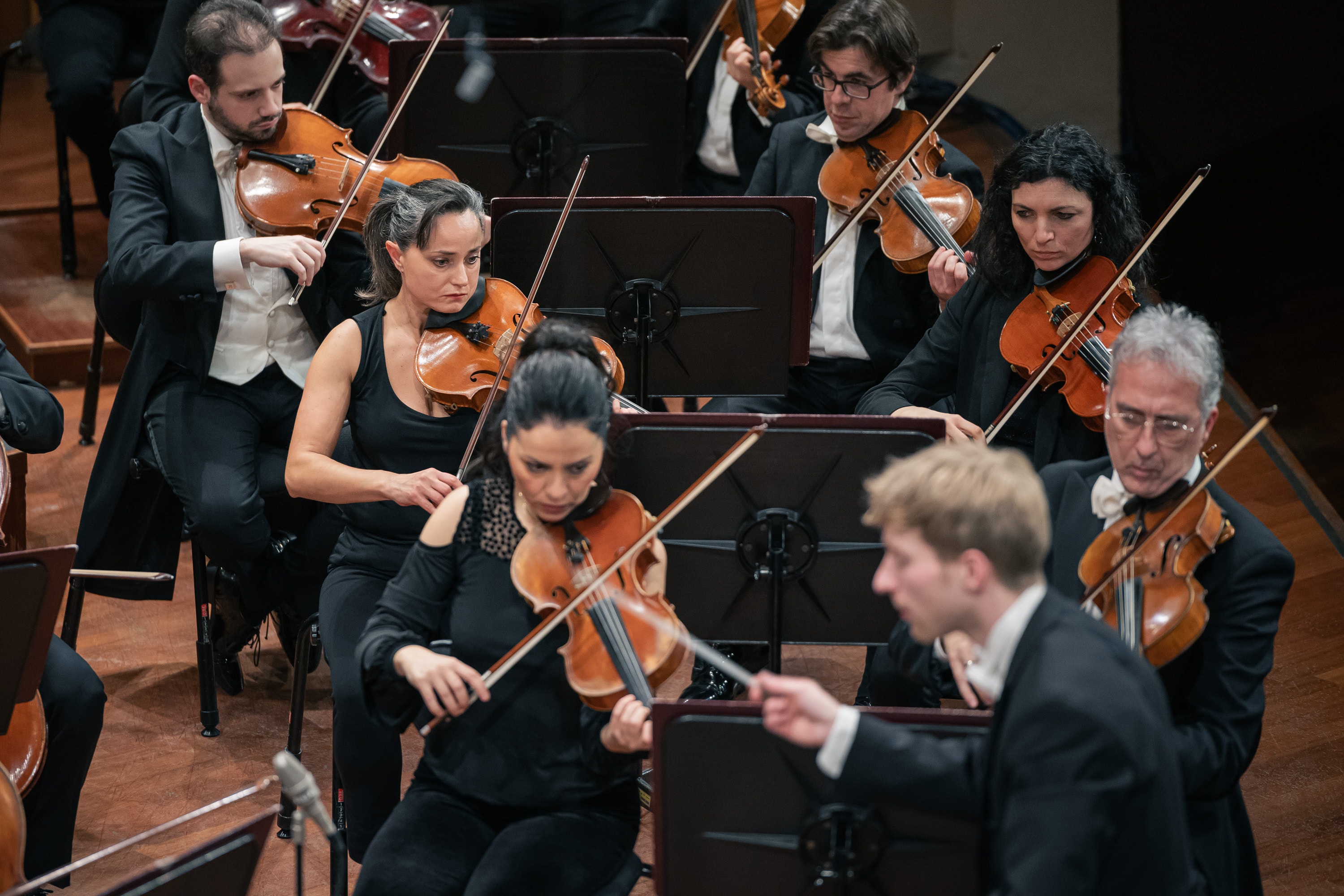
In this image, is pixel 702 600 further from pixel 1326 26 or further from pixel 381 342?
pixel 1326 26

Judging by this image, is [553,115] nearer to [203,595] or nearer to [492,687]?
[203,595]

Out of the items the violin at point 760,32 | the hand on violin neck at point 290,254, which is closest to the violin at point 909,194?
the violin at point 760,32

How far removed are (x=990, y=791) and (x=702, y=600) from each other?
2.31 feet

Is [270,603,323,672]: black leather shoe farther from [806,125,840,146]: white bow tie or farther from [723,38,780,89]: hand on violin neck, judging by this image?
[723,38,780,89]: hand on violin neck

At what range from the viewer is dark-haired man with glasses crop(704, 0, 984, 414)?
109 inches

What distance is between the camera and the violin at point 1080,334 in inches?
91.4

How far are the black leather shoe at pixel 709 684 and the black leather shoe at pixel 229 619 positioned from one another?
0.92 meters

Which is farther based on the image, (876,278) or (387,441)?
(876,278)

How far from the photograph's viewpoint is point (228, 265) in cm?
266

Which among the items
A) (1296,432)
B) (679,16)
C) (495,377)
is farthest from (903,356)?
(1296,432)

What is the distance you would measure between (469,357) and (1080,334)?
973 millimetres

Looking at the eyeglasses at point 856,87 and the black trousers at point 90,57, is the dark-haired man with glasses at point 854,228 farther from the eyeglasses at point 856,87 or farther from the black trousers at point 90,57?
the black trousers at point 90,57

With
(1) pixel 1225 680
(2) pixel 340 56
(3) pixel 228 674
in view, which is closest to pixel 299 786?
(1) pixel 1225 680

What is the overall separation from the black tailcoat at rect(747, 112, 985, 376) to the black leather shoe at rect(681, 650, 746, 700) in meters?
0.73
